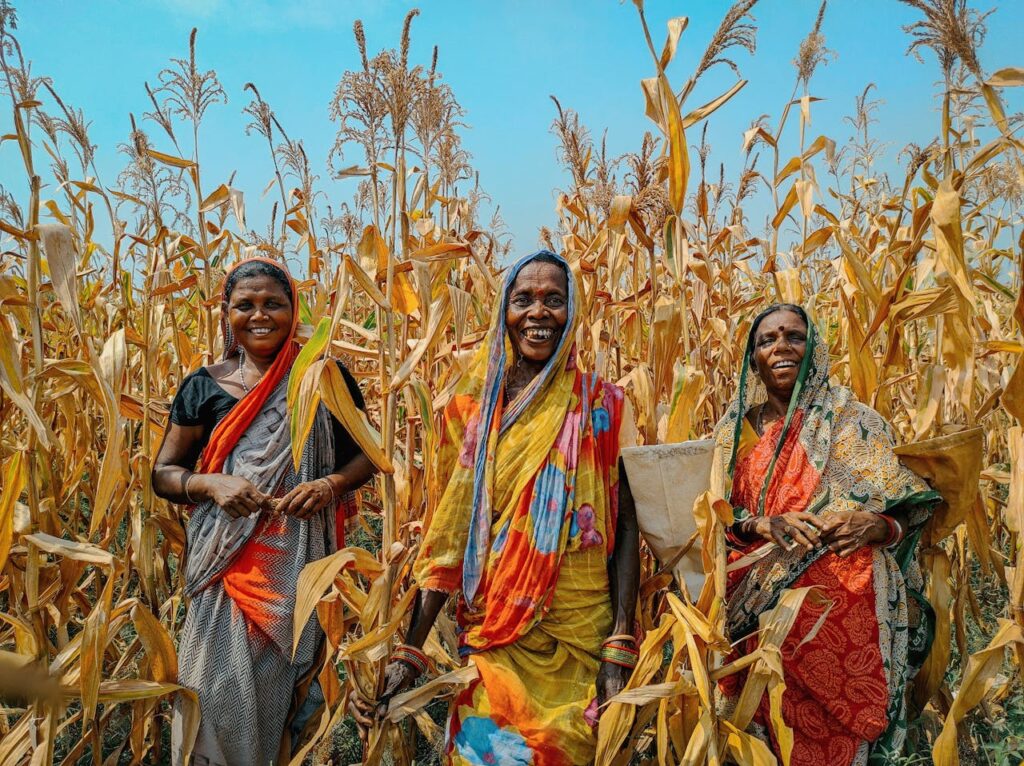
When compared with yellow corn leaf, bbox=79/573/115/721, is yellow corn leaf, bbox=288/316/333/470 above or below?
above

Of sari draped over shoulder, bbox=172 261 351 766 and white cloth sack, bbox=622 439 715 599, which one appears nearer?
white cloth sack, bbox=622 439 715 599

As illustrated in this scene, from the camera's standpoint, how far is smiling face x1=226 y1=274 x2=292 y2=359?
2178 millimetres

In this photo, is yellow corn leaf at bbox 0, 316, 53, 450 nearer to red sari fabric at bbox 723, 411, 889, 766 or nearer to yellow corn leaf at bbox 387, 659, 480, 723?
yellow corn leaf at bbox 387, 659, 480, 723

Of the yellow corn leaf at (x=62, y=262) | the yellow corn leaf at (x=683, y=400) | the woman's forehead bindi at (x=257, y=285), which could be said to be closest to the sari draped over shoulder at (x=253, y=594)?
the woman's forehead bindi at (x=257, y=285)

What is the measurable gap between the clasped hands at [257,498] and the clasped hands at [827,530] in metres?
1.24

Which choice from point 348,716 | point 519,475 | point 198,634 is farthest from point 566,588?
point 348,716

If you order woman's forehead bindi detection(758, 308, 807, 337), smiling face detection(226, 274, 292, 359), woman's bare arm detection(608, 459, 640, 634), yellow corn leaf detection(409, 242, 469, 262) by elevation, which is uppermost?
yellow corn leaf detection(409, 242, 469, 262)

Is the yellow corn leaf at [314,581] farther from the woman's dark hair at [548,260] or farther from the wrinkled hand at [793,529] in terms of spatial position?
the wrinkled hand at [793,529]

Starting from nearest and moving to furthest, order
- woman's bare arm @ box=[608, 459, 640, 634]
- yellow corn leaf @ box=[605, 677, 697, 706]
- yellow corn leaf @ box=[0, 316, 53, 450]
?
yellow corn leaf @ box=[0, 316, 53, 450] < yellow corn leaf @ box=[605, 677, 697, 706] < woman's bare arm @ box=[608, 459, 640, 634]

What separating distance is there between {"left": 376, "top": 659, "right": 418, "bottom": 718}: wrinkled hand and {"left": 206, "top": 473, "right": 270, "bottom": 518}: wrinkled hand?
571mm

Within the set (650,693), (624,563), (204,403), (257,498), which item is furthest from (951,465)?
(204,403)

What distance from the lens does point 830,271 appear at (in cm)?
500

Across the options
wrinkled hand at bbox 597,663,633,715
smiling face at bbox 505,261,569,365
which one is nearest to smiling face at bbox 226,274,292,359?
smiling face at bbox 505,261,569,365

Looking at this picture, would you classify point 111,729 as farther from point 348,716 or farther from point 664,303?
point 664,303
